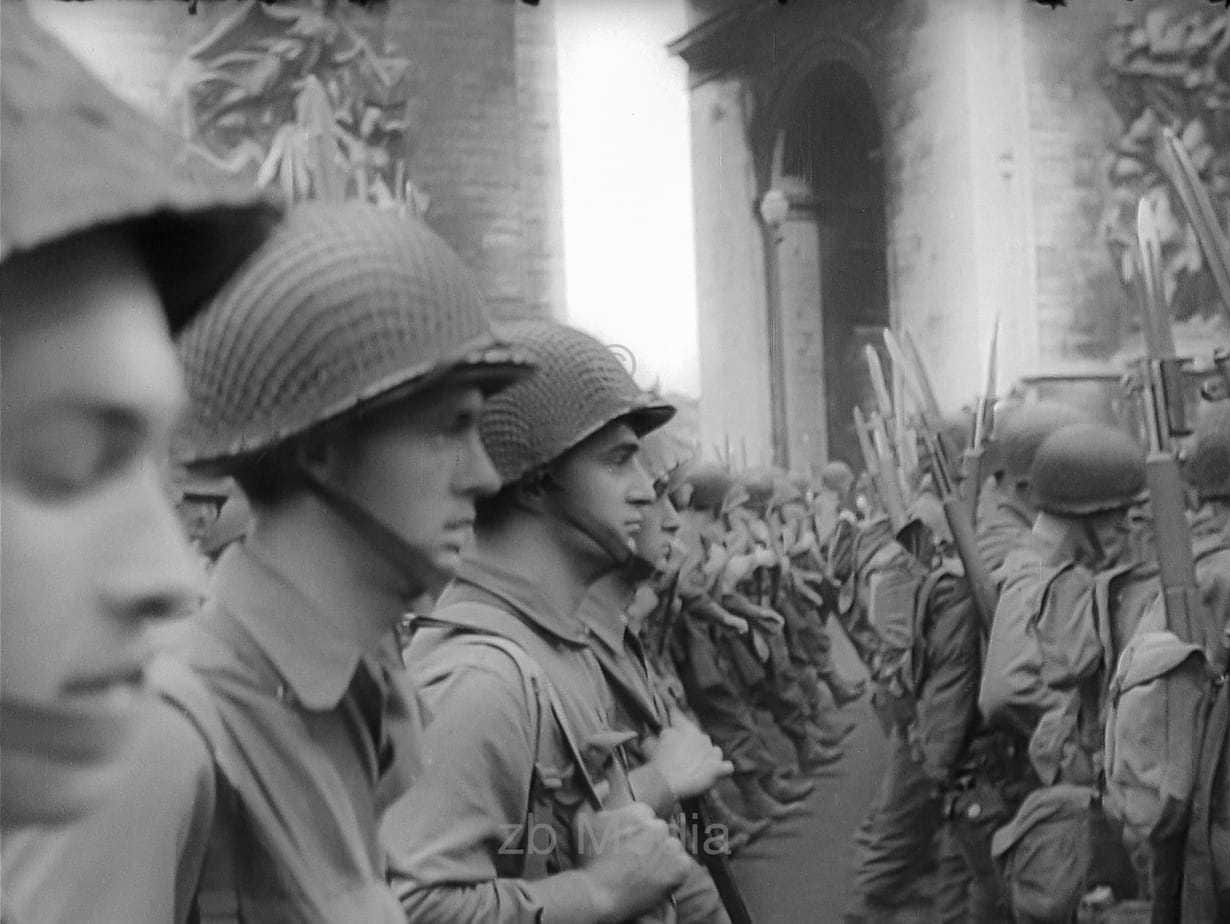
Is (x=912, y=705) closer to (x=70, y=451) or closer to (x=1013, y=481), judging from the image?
(x=1013, y=481)

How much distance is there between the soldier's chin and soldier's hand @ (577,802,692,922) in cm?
202

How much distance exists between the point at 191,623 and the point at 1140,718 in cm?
297

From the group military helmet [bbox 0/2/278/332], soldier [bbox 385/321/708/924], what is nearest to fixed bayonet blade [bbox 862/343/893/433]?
soldier [bbox 385/321/708/924]

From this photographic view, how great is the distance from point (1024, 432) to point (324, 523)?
613cm

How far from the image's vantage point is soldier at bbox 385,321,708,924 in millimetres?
2752

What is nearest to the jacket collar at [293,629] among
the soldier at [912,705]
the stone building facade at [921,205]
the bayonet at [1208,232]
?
the bayonet at [1208,232]

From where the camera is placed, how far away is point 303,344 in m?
1.98

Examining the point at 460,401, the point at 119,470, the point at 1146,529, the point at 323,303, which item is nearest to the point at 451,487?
the point at 460,401

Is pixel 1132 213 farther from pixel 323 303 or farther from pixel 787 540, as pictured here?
pixel 323 303

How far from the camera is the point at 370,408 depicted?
6.65 ft

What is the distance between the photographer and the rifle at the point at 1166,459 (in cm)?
482

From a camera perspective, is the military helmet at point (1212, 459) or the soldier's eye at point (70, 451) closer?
the soldier's eye at point (70, 451)

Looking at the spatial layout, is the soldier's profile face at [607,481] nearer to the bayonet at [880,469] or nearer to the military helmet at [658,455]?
the military helmet at [658,455]

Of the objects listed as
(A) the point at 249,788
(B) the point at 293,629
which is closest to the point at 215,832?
(A) the point at 249,788
